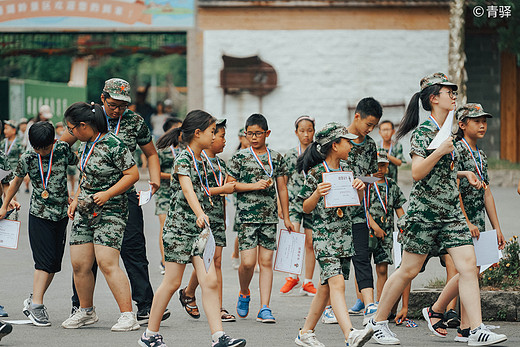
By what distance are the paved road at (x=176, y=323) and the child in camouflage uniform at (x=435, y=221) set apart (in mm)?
455

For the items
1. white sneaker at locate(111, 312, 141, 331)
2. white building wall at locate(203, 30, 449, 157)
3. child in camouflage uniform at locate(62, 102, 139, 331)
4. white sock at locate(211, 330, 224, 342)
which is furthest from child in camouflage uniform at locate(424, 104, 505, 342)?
white building wall at locate(203, 30, 449, 157)

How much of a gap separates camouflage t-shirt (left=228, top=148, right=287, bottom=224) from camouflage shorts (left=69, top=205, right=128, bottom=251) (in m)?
1.36

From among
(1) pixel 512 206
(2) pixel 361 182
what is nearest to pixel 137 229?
(2) pixel 361 182

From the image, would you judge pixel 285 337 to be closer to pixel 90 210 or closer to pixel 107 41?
pixel 90 210

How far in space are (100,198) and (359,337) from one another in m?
2.35

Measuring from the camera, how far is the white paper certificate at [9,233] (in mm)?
8172

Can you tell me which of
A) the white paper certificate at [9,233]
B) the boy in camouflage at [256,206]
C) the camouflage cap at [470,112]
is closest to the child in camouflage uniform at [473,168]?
the camouflage cap at [470,112]

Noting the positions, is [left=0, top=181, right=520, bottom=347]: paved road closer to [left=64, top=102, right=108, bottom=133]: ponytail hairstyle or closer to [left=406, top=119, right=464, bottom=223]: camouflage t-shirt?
[left=406, top=119, right=464, bottom=223]: camouflage t-shirt

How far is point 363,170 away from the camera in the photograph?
798 cm

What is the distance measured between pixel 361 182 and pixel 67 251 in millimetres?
6826

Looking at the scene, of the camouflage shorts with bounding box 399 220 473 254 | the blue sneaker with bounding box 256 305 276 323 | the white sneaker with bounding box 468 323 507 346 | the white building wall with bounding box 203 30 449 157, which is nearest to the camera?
the white sneaker with bounding box 468 323 507 346

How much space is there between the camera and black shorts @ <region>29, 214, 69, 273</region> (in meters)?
8.00

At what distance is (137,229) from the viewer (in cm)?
809

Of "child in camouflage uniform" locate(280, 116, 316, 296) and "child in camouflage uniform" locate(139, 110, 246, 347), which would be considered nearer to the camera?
"child in camouflage uniform" locate(139, 110, 246, 347)
